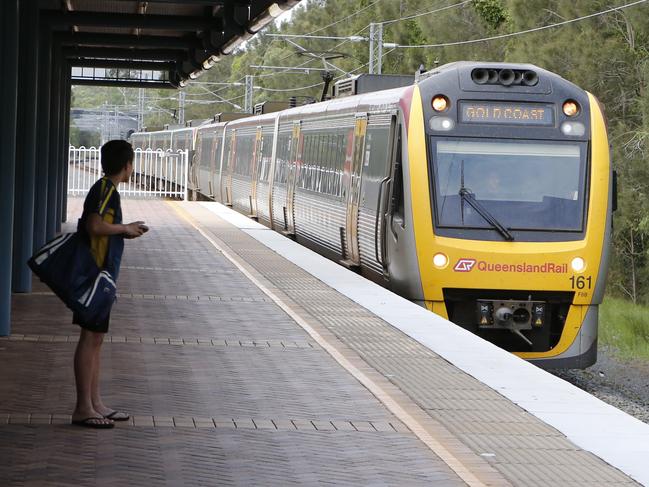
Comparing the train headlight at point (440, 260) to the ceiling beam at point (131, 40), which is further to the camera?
the ceiling beam at point (131, 40)

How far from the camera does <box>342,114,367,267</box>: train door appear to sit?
1938cm

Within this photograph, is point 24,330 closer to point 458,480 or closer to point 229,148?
point 458,480

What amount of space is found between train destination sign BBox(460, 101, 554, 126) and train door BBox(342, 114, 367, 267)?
318 cm

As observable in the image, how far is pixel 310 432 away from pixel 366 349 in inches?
148

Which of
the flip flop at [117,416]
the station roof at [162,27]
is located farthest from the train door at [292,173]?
the flip flop at [117,416]

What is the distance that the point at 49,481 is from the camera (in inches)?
285

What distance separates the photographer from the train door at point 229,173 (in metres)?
41.1

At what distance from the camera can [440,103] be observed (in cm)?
1612

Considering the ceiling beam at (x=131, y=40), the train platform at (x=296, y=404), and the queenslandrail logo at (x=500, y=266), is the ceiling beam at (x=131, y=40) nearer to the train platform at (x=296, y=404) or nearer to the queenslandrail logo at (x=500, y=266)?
the train platform at (x=296, y=404)

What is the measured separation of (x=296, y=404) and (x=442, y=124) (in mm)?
6906

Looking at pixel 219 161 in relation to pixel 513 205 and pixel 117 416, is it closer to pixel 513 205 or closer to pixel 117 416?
pixel 513 205

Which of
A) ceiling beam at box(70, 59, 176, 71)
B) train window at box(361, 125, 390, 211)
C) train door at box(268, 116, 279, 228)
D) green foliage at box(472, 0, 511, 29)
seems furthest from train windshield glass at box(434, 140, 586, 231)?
green foliage at box(472, 0, 511, 29)

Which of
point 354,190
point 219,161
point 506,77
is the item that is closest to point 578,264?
point 506,77

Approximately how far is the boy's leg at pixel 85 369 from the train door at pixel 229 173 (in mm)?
31888
